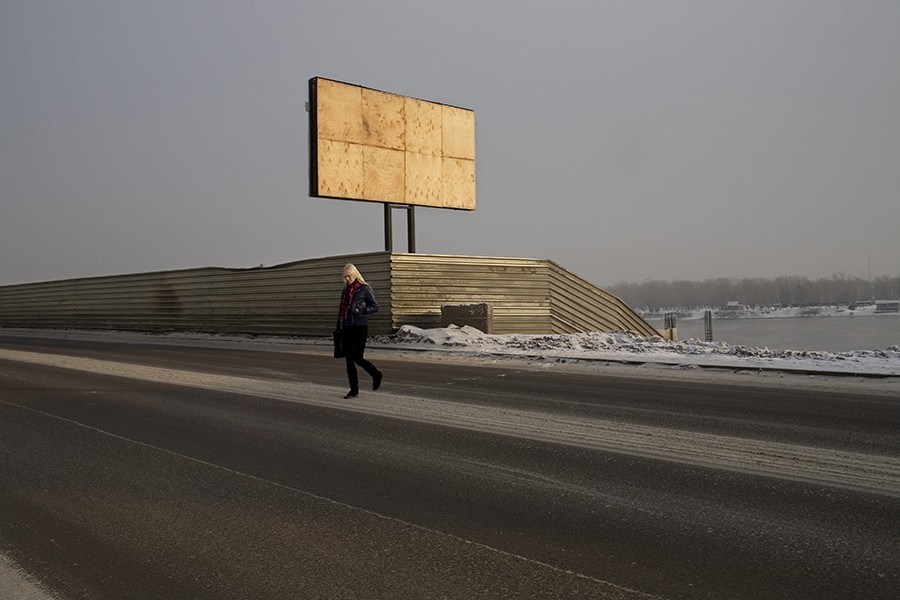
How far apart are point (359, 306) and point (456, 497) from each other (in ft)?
16.0

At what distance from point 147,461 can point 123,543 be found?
80.0 inches

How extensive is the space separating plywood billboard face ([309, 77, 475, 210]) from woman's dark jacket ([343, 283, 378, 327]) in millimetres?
14355

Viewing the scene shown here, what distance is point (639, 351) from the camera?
15898 millimetres

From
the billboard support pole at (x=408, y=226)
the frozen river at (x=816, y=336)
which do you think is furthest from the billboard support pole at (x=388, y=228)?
the frozen river at (x=816, y=336)

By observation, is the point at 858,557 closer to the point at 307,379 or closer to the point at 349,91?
the point at 307,379

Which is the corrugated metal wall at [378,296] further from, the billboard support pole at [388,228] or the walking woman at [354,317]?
the walking woman at [354,317]

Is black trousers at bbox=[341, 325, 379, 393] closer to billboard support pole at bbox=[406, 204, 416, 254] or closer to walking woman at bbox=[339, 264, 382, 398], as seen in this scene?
walking woman at bbox=[339, 264, 382, 398]

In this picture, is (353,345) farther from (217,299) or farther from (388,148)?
(217,299)

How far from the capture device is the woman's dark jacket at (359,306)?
29.6ft

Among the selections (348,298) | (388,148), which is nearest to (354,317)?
(348,298)

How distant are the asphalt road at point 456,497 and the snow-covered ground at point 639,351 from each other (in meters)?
3.45

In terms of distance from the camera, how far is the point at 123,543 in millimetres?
3777

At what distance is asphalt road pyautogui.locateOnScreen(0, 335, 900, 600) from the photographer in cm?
323

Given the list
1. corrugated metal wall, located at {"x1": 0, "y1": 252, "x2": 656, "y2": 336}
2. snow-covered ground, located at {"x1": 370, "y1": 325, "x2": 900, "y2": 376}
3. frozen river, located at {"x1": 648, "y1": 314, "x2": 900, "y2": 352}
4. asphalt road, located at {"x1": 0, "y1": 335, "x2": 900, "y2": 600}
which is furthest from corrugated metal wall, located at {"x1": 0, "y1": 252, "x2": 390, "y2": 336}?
frozen river, located at {"x1": 648, "y1": 314, "x2": 900, "y2": 352}
